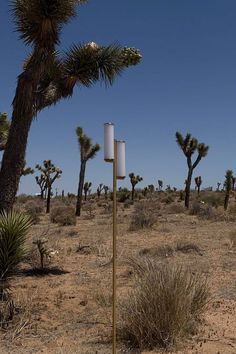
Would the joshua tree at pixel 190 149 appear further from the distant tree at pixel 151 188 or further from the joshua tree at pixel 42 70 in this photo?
the distant tree at pixel 151 188

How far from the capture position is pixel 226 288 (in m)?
8.60

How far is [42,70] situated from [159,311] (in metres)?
5.39

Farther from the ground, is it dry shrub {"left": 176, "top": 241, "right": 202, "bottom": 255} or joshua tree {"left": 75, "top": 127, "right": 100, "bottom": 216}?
joshua tree {"left": 75, "top": 127, "right": 100, "bottom": 216}

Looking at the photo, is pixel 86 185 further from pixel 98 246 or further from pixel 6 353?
pixel 6 353

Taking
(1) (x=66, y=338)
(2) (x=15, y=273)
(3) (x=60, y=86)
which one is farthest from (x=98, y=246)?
(1) (x=66, y=338)

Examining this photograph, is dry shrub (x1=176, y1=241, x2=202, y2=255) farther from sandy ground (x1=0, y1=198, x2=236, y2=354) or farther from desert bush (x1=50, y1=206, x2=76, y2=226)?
desert bush (x1=50, y1=206, x2=76, y2=226)

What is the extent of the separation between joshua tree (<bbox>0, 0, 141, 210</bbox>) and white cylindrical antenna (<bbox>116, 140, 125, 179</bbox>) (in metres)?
3.85

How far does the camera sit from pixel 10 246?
7.04 metres

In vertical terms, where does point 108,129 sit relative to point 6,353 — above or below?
above

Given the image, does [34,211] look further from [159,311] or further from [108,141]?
[108,141]

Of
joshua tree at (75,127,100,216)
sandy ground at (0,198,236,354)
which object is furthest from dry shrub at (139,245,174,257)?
joshua tree at (75,127,100,216)

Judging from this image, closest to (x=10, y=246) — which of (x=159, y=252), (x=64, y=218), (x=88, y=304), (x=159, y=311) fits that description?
(x=88, y=304)

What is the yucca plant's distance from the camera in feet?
23.0

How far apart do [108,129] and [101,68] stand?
6.22 metres
